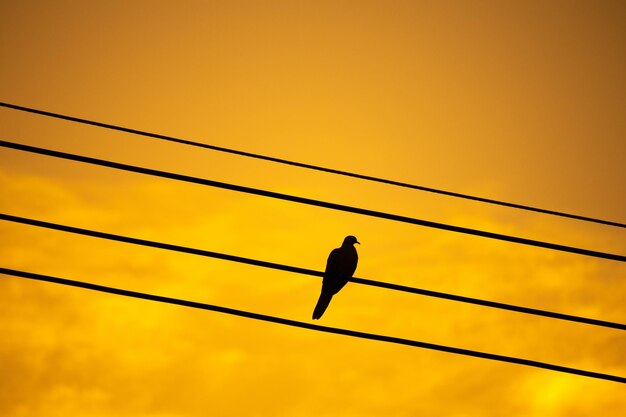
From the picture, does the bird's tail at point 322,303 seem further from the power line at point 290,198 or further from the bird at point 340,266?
the power line at point 290,198

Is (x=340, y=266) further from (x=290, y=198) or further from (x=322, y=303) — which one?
(x=290, y=198)

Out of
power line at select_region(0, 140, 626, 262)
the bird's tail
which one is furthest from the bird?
power line at select_region(0, 140, 626, 262)

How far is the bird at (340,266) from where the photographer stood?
13961mm

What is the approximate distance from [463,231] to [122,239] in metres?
3.21

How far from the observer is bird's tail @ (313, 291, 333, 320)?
14.4 meters

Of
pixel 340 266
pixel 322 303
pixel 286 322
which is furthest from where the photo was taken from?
pixel 322 303

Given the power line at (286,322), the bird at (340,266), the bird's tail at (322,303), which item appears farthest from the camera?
the bird's tail at (322,303)

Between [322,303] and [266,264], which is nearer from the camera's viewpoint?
[266,264]

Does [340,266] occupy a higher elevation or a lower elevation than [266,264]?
higher

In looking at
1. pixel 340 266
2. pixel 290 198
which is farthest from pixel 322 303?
pixel 290 198

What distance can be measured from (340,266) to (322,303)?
0.83 m

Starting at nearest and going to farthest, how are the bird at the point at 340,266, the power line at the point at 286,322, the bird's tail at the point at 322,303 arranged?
the power line at the point at 286,322 < the bird at the point at 340,266 < the bird's tail at the point at 322,303

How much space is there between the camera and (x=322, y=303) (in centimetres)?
1449

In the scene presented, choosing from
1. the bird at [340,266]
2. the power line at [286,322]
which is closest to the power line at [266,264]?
the power line at [286,322]
